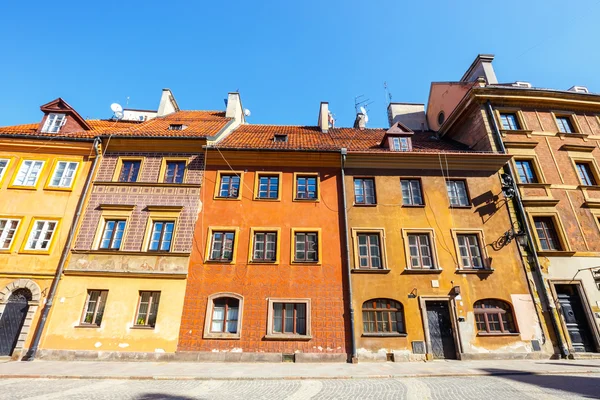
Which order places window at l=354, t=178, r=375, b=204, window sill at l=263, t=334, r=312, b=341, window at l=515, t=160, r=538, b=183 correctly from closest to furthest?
window sill at l=263, t=334, r=312, b=341 < window at l=354, t=178, r=375, b=204 < window at l=515, t=160, r=538, b=183

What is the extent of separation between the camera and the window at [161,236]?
13.7 m

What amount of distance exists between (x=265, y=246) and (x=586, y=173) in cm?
1876

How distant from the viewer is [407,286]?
13305mm

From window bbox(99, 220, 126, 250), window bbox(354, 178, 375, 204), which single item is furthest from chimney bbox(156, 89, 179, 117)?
window bbox(354, 178, 375, 204)

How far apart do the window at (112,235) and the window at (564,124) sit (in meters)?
25.6

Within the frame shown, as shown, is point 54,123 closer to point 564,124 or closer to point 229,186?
point 229,186

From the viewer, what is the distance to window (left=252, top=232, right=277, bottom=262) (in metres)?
13.8

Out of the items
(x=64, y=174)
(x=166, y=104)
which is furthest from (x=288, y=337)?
(x=166, y=104)

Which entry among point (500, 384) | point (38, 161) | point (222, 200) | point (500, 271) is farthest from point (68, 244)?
point (500, 271)

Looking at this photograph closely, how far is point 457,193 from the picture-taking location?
50.8 ft

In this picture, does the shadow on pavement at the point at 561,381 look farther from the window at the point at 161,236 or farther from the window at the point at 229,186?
the window at the point at 161,236

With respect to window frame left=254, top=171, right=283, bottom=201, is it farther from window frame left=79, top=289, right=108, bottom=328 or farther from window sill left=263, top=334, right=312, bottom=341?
window frame left=79, top=289, right=108, bottom=328

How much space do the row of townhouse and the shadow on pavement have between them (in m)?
2.93

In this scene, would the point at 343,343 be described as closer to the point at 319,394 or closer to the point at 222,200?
the point at 319,394
